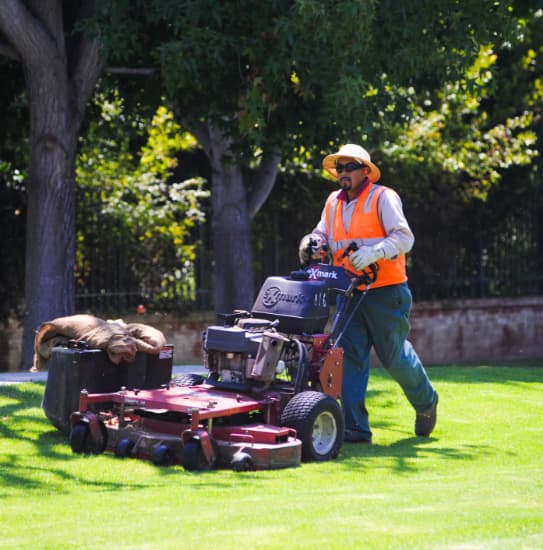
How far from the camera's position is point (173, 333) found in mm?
18922

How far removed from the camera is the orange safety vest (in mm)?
9391

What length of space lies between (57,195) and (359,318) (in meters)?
6.04

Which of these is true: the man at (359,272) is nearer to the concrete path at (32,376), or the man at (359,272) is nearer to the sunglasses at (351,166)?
the sunglasses at (351,166)

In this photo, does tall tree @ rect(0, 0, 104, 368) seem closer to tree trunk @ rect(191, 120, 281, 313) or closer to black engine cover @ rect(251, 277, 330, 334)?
tree trunk @ rect(191, 120, 281, 313)

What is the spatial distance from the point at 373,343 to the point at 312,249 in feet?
3.08

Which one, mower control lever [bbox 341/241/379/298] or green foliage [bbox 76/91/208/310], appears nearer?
mower control lever [bbox 341/241/379/298]

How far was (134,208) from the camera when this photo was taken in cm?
1836

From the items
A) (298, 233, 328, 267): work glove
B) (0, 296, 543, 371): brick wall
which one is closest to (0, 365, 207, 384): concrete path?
(298, 233, 328, 267): work glove

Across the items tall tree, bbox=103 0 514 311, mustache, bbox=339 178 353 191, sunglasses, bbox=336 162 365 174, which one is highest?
tall tree, bbox=103 0 514 311

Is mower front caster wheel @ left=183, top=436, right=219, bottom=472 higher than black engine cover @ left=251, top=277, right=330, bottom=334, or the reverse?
black engine cover @ left=251, top=277, right=330, bottom=334

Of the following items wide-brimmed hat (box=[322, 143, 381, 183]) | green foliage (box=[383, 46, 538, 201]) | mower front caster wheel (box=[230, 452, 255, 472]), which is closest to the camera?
mower front caster wheel (box=[230, 452, 255, 472])

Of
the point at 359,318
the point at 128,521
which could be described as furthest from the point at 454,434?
the point at 128,521

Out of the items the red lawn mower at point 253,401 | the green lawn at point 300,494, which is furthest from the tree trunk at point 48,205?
the red lawn mower at point 253,401

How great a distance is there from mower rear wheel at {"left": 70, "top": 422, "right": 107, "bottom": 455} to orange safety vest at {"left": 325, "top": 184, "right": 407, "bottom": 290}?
2.17 metres
